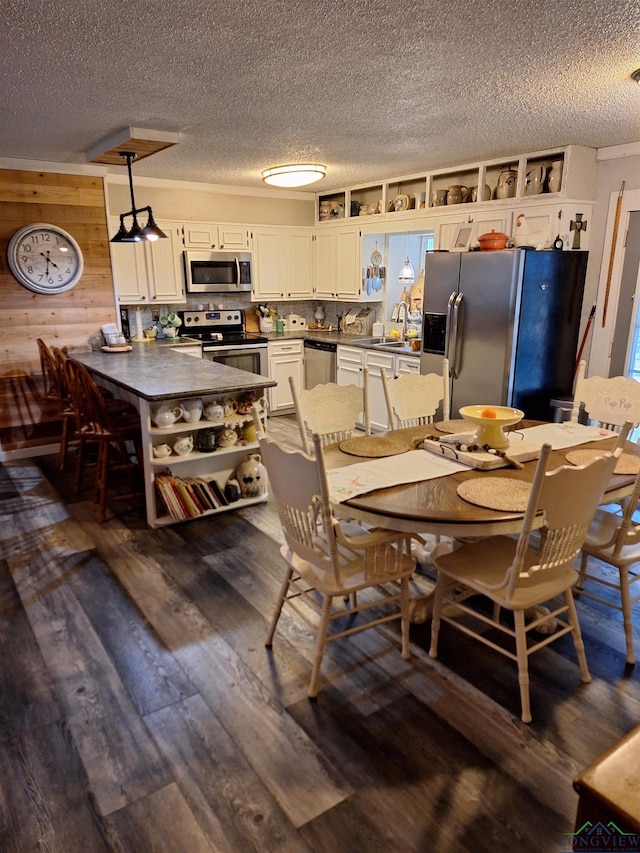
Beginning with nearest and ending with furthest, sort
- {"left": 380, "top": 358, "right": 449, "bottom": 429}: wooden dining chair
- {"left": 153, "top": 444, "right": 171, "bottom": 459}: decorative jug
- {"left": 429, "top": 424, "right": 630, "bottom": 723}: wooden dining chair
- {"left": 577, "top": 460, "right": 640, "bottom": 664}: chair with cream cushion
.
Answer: {"left": 429, "top": 424, "right": 630, "bottom": 723}: wooden dining chair
{"left": 577, "top": 460, "right": 640, "bottom": 664}: chair with cream cushion
{"left": 380, "top": 358, "right": 449, "bottom": 429}: wooden dining chair
{"left": 153, "top": 444, "right": 171, "bottom": 459}: decorative jug

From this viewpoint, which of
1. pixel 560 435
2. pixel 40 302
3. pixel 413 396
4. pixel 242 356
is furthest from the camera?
pixel 242 356

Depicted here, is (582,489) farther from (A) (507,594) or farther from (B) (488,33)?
(B) (488,33)

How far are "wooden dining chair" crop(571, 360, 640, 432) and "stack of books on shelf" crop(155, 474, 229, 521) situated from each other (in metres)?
2.23

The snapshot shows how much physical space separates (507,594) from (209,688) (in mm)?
1183

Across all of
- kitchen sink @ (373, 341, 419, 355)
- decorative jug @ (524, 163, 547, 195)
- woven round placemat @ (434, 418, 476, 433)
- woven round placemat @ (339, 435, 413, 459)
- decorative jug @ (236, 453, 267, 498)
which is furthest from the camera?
kitchen sink @ (373, 341, 419, 355)

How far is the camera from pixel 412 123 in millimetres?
3330

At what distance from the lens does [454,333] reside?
14.3ft

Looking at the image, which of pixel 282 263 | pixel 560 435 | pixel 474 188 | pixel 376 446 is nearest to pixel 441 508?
pixel 376 446

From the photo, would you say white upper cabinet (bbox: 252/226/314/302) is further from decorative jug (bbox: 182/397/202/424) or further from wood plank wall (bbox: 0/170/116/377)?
decorative jug (bbox: 182/397/202/424)

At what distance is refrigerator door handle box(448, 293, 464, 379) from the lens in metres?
4.32

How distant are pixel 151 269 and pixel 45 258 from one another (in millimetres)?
1035

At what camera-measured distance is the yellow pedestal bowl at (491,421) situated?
91.4 inches

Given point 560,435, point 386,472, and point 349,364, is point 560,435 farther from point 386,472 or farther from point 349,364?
point 349,364

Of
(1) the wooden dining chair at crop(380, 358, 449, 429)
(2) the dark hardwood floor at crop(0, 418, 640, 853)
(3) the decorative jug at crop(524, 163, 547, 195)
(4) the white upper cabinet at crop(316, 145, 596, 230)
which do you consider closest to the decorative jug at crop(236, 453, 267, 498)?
(2) the dark hardwood floor at crop(0, 418, 640, 853)
